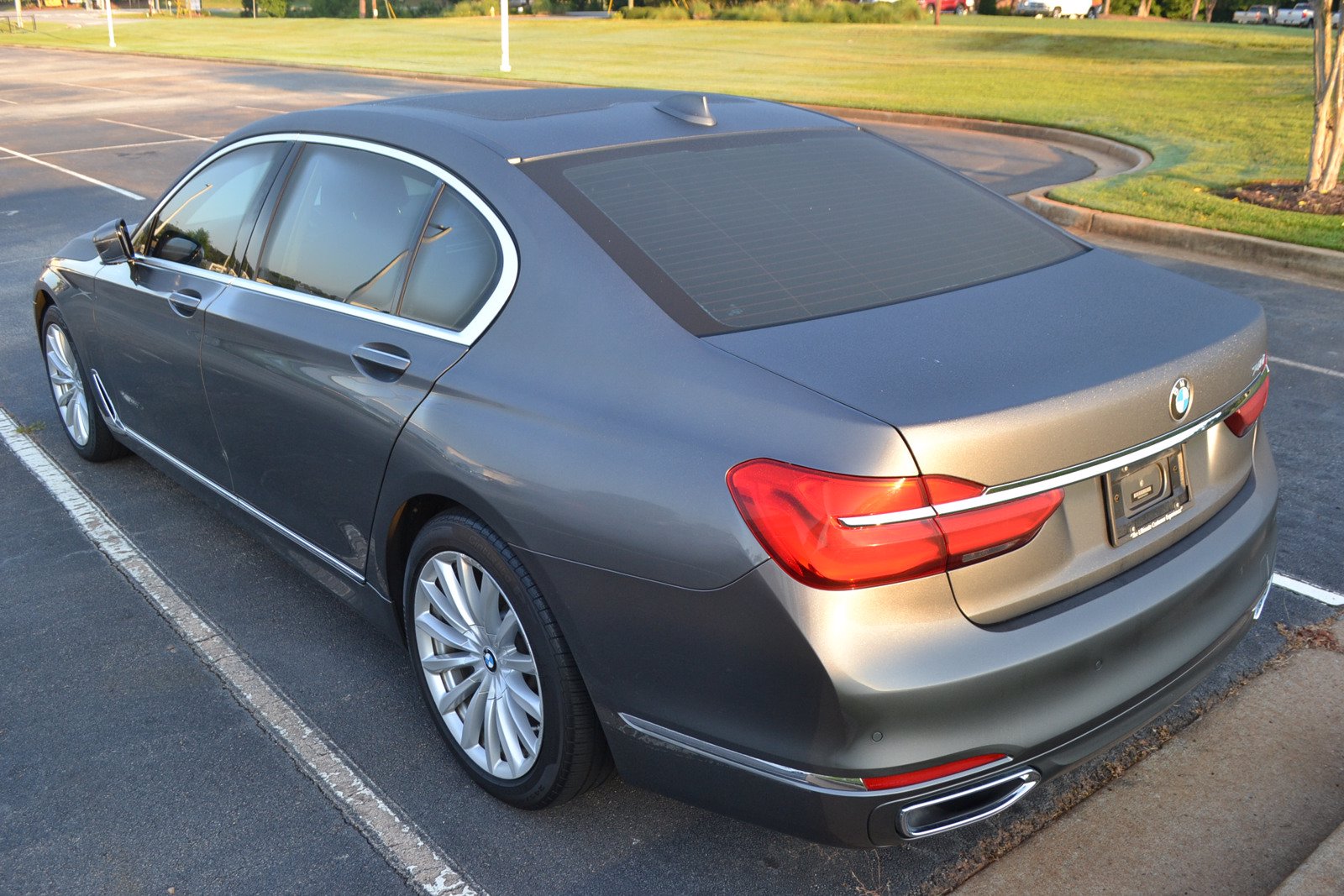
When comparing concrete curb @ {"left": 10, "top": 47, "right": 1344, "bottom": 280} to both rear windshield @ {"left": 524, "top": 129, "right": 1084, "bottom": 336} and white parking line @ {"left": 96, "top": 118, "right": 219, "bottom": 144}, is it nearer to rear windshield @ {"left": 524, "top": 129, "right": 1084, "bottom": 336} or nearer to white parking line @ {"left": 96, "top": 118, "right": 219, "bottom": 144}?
rear windshield @ {"left": 524, "top": 129, "right": 1084, "bottom": 336}

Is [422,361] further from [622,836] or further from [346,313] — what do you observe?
[622,836]

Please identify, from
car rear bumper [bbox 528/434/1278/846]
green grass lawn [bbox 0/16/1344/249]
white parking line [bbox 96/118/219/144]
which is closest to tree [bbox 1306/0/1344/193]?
green grass lawn [bbox 0/16/1344/249]

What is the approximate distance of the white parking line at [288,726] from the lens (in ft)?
9.88

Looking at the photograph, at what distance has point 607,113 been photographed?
361 centimetres

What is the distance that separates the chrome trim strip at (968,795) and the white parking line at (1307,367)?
508 cm

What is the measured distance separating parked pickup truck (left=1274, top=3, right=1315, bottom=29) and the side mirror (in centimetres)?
6407

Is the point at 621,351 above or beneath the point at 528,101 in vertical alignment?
beneath

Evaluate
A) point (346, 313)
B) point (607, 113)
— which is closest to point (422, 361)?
point (346, 313)

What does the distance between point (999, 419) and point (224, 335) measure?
2683 mm

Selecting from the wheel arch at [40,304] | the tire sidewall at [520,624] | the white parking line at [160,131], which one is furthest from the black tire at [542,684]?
the white parking line at [160,131]

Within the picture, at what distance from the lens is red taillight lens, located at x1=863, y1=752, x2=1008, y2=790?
2.40m

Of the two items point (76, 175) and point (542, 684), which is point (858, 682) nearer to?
point (542, 684)

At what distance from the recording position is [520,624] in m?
2.95

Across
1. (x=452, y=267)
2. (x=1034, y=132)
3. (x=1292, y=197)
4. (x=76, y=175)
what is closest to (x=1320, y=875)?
(x=452, y=267)
